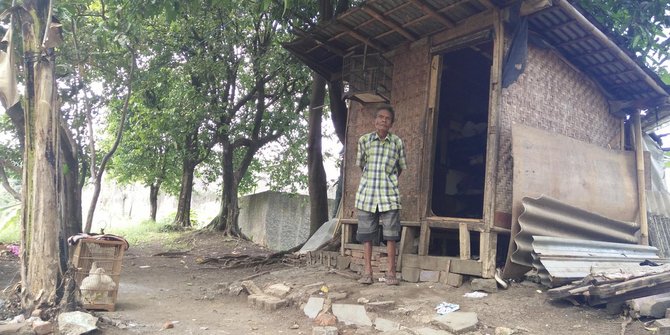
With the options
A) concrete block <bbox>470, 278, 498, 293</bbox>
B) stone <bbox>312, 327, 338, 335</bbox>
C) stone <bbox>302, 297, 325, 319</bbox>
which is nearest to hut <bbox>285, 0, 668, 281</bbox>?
concrete block <bbox>470, 278, 498, 293</bbox>

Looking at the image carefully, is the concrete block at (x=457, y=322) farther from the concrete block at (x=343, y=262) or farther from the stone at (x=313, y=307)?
the concrete block at (x=343, y=262)

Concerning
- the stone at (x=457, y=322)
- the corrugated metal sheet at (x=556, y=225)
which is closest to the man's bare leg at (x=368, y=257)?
the stone at (x=457, y=322)

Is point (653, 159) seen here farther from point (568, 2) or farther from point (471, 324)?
point (471, 324)

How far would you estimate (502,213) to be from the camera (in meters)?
4.85

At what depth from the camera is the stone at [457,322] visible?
3.62 meters

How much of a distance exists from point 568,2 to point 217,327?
4686 mm

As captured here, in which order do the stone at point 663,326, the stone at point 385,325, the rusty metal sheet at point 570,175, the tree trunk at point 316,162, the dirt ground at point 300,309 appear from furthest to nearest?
the tree trunk at point 316,162 → the rusty metal sheet at point 570,175 → the stone at point 385,325 → the dirt ground at point 300,309 → the stone at point 663,326

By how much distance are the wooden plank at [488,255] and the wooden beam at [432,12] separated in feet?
7.90

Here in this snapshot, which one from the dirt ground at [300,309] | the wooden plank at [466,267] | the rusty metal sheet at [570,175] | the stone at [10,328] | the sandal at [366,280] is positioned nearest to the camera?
the stone at [10,328]

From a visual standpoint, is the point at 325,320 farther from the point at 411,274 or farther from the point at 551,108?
the point at 551,108

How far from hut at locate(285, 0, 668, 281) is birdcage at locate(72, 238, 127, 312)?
109 inches

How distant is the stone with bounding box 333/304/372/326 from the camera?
4.09m

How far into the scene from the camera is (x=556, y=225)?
4844 mm

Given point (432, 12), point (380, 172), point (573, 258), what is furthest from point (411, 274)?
point (432, 12)
